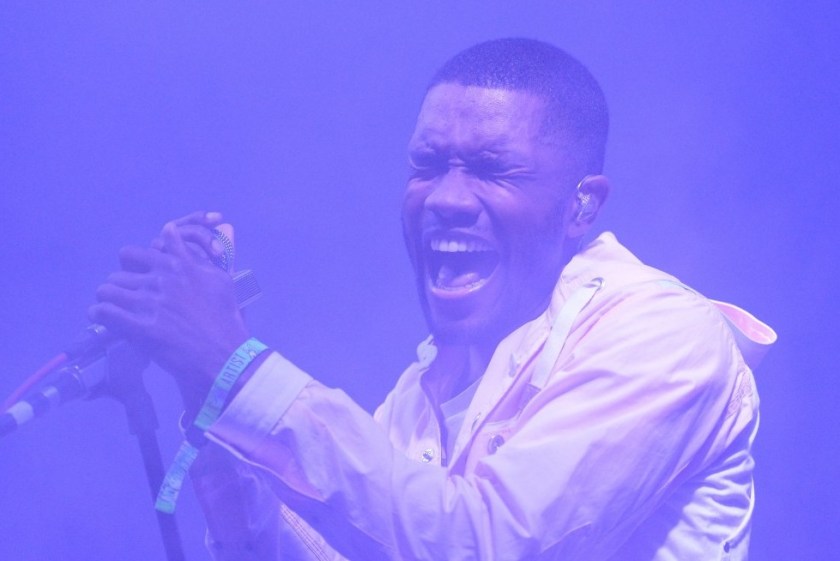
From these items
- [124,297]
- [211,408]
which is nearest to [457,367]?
[211,408]

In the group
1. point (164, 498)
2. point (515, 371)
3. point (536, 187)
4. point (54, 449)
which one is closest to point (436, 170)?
point (536, 187)

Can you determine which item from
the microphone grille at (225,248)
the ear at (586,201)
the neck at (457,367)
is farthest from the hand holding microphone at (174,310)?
the ear at (586,201)

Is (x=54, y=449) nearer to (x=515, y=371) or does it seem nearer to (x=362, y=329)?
(x=362, y=329)

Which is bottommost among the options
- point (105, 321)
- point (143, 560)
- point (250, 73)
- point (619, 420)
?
point (143, 560)

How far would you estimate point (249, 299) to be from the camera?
4.54 ft

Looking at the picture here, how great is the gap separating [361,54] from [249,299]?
5.12ft

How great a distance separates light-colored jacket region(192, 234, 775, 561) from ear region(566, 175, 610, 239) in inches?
14.3

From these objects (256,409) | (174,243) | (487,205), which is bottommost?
(256,409)

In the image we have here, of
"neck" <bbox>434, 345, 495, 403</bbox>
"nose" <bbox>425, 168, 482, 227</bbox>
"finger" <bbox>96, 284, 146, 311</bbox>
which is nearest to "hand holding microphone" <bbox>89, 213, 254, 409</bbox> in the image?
"finger" <bbox>96, 284, 146, 311</bbox>

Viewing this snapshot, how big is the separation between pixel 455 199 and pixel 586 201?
303mm

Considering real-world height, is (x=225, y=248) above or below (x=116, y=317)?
above

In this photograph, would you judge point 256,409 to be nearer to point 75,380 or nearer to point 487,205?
point 75,380

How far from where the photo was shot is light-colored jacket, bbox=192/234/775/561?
115 cm

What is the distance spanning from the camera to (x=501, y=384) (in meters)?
1.49
